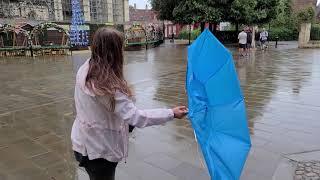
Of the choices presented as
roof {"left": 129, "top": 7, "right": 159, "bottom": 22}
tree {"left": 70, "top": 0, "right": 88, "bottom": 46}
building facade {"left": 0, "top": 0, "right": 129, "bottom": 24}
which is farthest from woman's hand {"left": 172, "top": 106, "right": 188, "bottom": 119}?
roof {"left": 129, "top": 7, "right": 159, "bottom": 22}

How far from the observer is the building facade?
39688 mm

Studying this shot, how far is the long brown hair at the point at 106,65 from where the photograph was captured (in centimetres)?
212

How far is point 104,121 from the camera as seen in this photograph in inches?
89.2

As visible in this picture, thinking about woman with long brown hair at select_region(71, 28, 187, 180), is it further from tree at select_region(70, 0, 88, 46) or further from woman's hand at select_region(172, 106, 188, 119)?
tree at select_region(70, 0, 88, 46)

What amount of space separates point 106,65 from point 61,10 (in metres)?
52.6

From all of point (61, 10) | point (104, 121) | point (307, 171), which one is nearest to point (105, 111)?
point (104, 121)

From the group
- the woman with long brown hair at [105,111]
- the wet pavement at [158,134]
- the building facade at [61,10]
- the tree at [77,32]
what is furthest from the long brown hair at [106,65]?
the building facade at [61,10]

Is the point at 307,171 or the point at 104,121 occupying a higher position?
the point at 104,121

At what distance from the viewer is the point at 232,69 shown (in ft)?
7.79

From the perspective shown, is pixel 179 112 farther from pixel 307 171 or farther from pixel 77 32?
pixel 77 32

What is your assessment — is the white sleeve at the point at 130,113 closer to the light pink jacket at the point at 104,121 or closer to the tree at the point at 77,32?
the light pink jacket at the point at 104,121

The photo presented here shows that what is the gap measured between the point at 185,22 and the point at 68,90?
2042 centimetres

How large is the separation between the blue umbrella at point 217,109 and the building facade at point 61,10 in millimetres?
37572

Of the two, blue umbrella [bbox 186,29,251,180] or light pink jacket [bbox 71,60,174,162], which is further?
blue umbrella [bbox 186,29,251,180]
